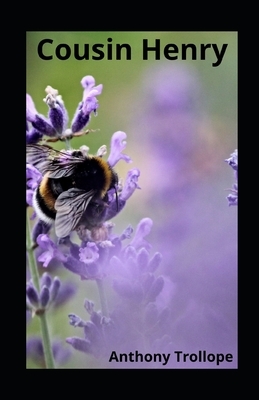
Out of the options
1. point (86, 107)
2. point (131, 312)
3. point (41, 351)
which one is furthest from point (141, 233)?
point (41, 351)

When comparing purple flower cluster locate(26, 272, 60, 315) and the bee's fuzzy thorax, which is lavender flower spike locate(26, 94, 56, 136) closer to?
the bee's fuzzy thorax

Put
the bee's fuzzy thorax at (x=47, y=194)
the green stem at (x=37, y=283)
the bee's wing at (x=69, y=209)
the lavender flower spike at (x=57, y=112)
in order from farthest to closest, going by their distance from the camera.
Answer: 1. the green stem at (x=37, y=283)
2. the lavender flower spike at (x=57, y=112)
3. the bee's fuzzy thorax at (x=47, y=194)
4. the bee's wing at (x=69, y=209)

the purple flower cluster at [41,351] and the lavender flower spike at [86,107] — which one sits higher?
the lavender flower spike at [86,107]

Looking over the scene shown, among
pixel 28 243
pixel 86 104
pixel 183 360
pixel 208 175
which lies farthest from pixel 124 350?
pixel 86 104

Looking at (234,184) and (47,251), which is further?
(234,184)

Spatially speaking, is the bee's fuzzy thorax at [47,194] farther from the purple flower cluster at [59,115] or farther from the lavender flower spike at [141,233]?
the lavender flower spike at [141,233]

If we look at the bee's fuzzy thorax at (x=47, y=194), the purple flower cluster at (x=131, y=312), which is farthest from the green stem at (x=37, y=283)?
the bee's fuzzy thorax at (x=47, y=194)

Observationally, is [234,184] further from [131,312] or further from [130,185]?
[131,312]
